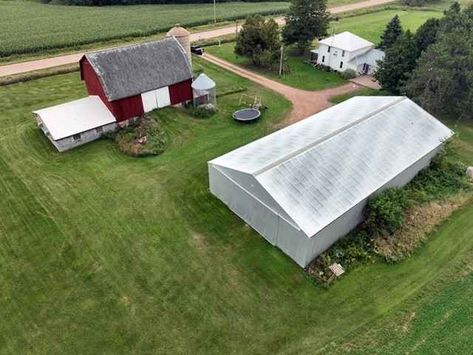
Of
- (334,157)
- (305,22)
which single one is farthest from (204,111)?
(305,22)

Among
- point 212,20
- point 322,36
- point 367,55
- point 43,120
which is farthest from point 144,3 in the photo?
point 43,120

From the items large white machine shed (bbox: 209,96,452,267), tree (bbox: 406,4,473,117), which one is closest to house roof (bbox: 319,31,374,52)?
tree (bbox: 406,4,473,117)

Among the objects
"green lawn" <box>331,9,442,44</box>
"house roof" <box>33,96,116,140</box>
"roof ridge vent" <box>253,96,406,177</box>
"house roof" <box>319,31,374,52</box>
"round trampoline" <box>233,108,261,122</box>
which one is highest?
"roof ridge vent" <box>253,96,406,177</box>

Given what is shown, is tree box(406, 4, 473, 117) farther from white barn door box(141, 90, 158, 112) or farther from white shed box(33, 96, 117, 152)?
white shed box(33, 96, 117, 152)

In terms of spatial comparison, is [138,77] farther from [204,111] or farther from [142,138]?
[204,111]

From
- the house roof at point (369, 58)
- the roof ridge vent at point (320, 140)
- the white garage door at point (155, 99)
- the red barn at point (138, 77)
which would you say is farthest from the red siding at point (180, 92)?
the house roof at point (369, 58)

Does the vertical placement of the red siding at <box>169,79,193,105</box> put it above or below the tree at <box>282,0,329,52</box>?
below
